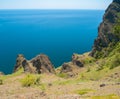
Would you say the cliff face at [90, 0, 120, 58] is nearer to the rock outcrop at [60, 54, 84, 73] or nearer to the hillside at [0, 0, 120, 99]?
the hillside at [0, 0, 120, 99]

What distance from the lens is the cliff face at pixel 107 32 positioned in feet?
392

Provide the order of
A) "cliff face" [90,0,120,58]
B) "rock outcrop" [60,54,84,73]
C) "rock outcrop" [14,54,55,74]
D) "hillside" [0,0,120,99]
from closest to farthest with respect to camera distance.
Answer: "hillside" [0,0,120,99] → "rock outcrop" [14,54,55,74] → "rock outcrop" [60,54,84,73] → "cliff face" [90,0,120,58]

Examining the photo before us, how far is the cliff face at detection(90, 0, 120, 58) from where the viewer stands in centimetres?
11962

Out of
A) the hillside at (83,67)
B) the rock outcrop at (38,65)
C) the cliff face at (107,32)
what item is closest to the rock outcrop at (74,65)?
the hillside at (83,67)

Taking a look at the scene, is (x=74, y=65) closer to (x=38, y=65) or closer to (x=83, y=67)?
(x=83, y=67)

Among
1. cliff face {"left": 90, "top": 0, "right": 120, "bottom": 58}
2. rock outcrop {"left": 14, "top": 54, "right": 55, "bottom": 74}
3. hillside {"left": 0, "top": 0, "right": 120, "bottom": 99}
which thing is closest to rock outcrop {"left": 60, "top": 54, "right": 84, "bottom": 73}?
hillside {"left": 0, "top": 0, "right": 120, "bottom": 99}

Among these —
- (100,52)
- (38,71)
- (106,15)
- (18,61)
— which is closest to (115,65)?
(38,71)

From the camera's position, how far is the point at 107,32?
12331 cm

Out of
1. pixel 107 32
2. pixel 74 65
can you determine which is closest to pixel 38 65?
pixel 74 65

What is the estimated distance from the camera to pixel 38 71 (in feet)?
265

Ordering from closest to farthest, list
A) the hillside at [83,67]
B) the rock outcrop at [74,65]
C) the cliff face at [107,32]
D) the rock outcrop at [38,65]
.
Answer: the hillside at [83,67], the rock outcrop at [38,65], the rock outcrop at [74,65], the cliff face at [107,32]

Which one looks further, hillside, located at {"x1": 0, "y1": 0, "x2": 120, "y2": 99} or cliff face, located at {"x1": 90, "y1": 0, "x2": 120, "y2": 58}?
cliff face, located at {"x1": 90, "y1": 0, "x2": 120, "y2": 58}

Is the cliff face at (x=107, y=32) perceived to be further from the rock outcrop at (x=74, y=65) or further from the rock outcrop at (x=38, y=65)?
the rock outcrop at (x=38, y=65)

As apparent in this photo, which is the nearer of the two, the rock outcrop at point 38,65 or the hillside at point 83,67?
the hillside at point 83,67
